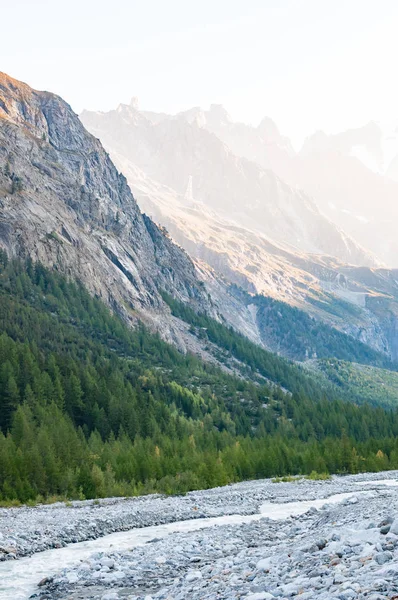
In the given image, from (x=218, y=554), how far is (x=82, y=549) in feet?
35.3

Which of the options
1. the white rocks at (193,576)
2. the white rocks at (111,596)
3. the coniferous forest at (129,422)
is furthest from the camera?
the coniferous forest at (129,422)

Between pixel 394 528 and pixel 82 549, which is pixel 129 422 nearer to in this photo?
pixel 82 549

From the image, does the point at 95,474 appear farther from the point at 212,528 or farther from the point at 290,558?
the point at 290,558

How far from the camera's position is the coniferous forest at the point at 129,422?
7538 centimetres

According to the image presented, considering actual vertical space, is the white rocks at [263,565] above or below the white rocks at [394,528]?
below

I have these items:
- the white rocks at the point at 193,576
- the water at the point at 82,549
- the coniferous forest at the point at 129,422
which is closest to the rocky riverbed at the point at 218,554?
the white rocks at the point at 193,576

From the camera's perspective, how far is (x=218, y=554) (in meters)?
30.1

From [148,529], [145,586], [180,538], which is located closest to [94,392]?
[148,529]

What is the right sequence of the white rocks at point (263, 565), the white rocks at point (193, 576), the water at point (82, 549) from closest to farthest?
the white rocks at point (263, 565) < the white rocks at point (193, 576) < the water at point (82, 549)

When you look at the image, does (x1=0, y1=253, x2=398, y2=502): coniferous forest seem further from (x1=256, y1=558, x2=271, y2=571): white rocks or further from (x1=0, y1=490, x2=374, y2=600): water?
(x1=256, y1=558, x2=271, y2=571): white rocks

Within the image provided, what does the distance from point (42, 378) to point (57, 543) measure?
86.3 m

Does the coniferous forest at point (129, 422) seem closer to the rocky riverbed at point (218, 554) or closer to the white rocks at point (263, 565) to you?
the rocky riverbed at point (218, 554)

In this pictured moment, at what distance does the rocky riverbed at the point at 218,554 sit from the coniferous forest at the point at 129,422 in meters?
17.1

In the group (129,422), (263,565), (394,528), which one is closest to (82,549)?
(263,565)
